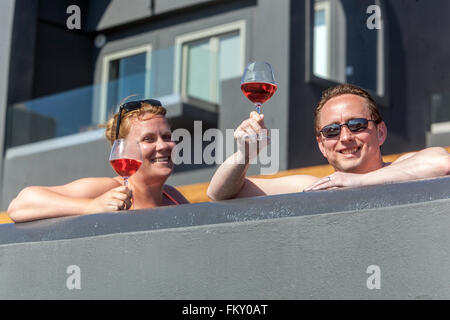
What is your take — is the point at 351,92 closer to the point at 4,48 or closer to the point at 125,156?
the point at 125,156

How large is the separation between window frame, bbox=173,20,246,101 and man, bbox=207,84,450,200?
22.8 feet

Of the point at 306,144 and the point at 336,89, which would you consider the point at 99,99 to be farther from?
the point at 336,89

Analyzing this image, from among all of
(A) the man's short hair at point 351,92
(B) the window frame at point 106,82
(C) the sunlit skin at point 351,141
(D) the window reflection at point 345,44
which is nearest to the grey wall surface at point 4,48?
(B) the window frame at point 106,82

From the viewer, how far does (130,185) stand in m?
3.62

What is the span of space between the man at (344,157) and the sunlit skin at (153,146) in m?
0.56

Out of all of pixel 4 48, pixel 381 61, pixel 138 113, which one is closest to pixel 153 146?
pixel 138 113

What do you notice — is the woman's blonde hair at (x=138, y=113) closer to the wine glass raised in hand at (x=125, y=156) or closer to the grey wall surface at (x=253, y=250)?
the wine glass raised in hand at (x=125, y=156)

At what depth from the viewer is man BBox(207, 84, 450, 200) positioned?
2.60 meters

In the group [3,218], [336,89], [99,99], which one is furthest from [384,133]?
[99,99]

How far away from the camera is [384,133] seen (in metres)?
3.27

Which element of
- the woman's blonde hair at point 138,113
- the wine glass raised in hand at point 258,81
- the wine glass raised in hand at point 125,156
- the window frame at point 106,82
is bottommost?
the wine glass raised in hand at point 125,156

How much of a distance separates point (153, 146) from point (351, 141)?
3.56 ft

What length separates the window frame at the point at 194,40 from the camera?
34.0 feet

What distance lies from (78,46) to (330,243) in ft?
39.3
